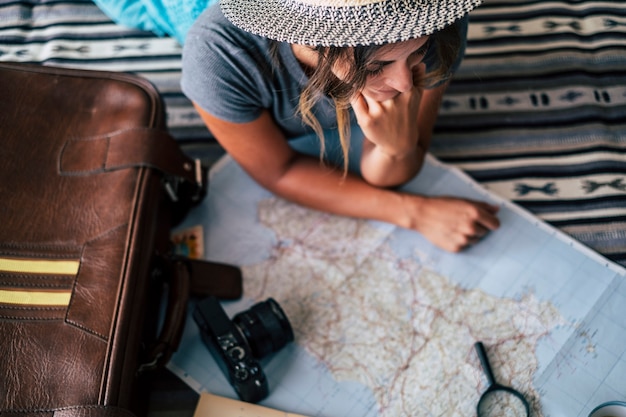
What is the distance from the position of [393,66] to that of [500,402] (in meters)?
0.58

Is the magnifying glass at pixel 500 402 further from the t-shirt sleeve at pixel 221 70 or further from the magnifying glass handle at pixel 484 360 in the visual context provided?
the t-shirt sleeve at pixel 221 70

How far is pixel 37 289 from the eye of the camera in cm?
89

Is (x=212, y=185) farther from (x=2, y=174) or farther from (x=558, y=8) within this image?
(x=558, y=8)

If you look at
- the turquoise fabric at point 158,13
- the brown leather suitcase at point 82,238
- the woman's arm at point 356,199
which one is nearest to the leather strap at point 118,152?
the brown leather suitcase at point 82,238

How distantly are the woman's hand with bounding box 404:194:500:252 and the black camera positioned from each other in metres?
0.32

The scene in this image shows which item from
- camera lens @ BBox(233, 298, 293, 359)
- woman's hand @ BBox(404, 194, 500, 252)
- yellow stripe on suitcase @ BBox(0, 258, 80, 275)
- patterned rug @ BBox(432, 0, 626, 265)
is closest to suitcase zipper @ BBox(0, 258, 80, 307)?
yellow stripe on suitcase @ BBox(0, 258, 80, 275)

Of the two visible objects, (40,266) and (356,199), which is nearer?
(40,266)

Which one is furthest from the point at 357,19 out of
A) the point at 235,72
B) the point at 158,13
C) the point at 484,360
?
the point at 158,13

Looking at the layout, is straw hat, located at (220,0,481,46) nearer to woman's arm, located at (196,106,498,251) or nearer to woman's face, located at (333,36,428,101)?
woman's face, located at (333,36,428,101)

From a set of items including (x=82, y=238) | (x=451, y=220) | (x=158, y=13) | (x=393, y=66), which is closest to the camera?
(x=393, y=66)

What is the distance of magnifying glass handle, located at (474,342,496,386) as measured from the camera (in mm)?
1016

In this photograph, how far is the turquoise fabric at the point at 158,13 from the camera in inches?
43.6

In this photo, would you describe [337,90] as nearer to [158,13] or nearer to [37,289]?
[37,289]

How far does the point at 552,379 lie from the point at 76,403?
0.75 m
